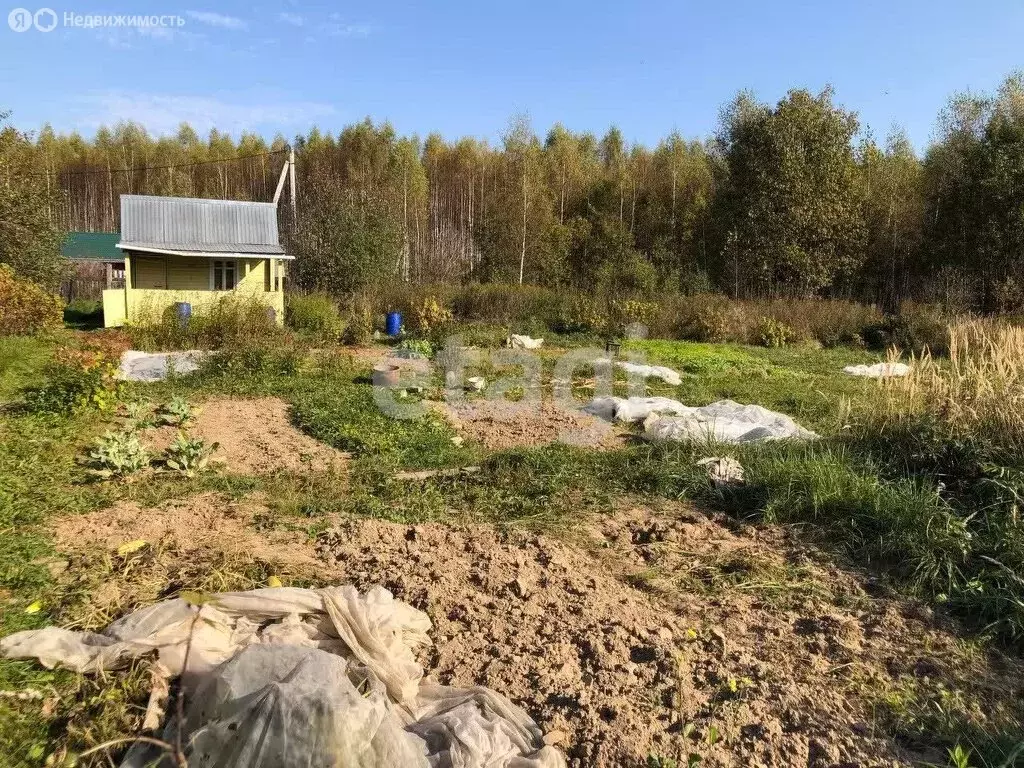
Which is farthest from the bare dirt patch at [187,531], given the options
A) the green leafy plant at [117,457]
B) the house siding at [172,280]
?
the house siding at [172,280]

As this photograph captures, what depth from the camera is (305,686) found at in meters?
2.18

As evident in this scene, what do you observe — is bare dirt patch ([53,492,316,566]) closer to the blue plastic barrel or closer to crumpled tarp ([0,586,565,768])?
crumpled tarp ([0,586,565,768])

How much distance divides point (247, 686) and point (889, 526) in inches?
139

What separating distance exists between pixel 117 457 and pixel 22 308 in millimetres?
9689

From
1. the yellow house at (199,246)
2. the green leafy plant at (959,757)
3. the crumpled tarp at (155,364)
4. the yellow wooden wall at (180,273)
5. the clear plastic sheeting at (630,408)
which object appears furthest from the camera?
the yellow wooden wall at (180,273)

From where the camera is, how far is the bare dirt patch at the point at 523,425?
6.72 m

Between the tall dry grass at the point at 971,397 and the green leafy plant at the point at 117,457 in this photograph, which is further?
the green leafy plant at the point at 117,457

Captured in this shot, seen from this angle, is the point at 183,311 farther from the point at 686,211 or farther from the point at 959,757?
the point at 686,211

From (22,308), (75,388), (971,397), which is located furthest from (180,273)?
(971,397)

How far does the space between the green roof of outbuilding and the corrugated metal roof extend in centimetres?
951

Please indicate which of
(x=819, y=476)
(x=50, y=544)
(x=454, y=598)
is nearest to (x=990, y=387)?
(x=819, y=476)

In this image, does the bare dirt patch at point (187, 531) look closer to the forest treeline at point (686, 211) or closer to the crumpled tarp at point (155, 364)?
the crumpled tarp at point (155, 364)

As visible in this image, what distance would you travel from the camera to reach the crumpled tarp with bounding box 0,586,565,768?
2090mm

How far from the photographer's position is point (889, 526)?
4.18 metres
